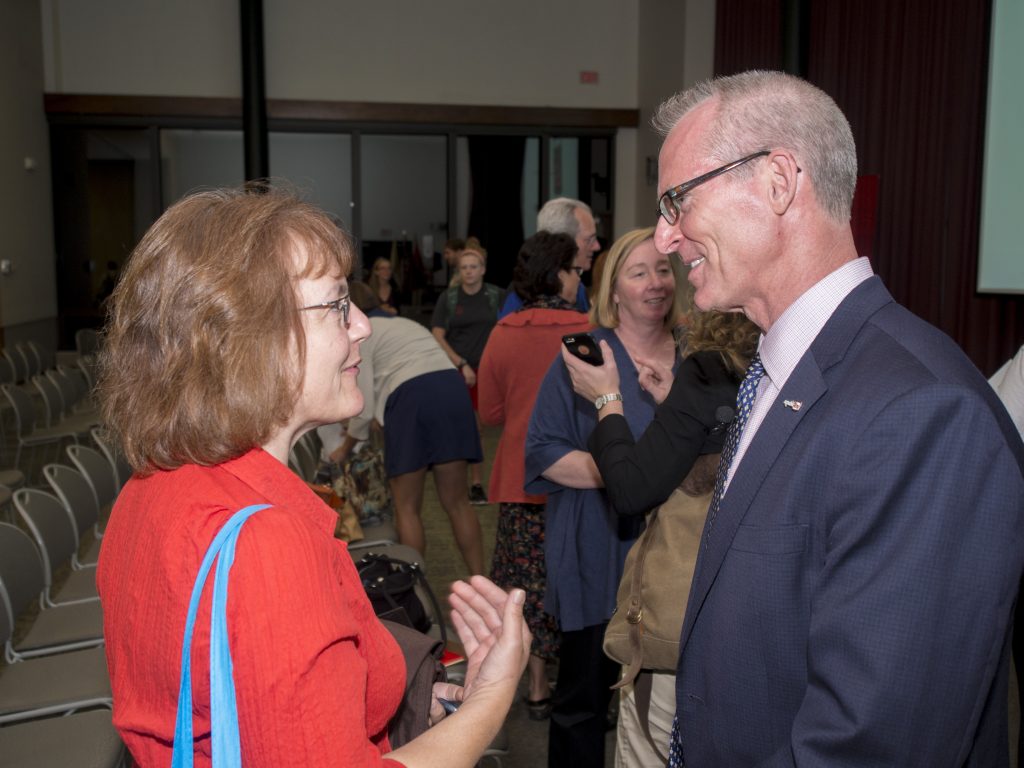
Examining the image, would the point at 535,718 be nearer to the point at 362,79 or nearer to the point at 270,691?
the point at 270,691

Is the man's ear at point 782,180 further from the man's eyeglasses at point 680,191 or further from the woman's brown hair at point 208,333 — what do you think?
the woman's brown hair at point 208,333

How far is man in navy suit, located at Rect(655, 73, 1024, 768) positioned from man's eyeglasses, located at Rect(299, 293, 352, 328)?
48 centimetres

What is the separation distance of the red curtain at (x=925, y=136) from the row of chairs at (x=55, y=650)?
447 cm

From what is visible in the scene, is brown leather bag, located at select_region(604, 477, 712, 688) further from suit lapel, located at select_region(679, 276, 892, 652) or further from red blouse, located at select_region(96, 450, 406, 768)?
red blouse, located at select_region(96, 450, 406, 768)

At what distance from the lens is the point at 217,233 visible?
1149 millimetres

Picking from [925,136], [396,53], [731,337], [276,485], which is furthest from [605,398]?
[396,53]

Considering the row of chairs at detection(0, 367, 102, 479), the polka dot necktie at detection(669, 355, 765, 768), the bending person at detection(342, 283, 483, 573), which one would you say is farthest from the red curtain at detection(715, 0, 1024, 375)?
the row of chairs at detection(0, 367, 102, 479)

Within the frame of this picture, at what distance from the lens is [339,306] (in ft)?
4.03

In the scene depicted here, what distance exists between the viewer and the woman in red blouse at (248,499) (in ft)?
3.20

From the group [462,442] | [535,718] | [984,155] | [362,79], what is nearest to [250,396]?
[535,718]

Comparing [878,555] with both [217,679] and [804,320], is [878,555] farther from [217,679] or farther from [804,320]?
[217,679]

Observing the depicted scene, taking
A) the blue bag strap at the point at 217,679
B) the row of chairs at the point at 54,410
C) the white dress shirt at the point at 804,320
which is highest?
the white dress shirt at the point at 804,320

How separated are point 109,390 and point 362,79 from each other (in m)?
10.6

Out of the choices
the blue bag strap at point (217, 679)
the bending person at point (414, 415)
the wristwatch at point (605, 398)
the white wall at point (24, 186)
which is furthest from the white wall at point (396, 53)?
the blue bag strap at point (217, 679)
